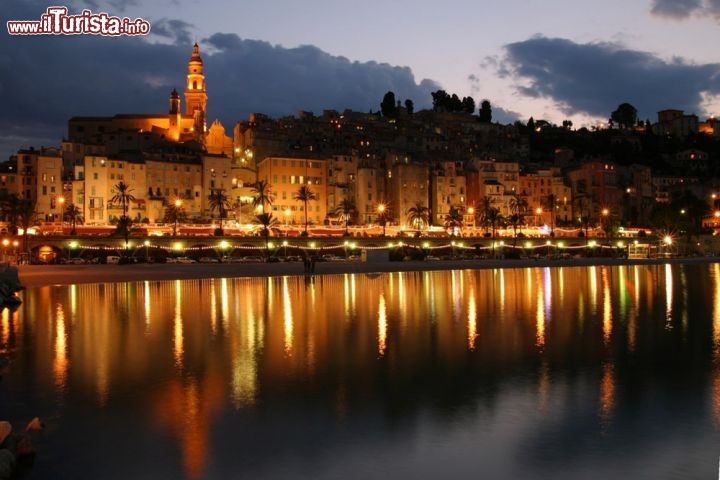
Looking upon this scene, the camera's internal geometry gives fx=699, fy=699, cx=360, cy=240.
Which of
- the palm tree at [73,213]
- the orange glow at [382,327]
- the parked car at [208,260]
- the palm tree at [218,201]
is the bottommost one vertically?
the orange glow at [382,327]

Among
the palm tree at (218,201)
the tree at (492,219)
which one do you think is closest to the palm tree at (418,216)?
the tree at (492,219)

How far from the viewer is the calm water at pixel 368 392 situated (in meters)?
10.6

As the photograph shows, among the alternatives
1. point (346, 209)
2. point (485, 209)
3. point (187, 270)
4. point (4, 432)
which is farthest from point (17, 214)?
point (4, 432)

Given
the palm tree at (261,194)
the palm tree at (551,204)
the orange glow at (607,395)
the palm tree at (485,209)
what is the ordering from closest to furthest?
1. the orange glow at (607,395)
2. the palm tree at (261,194)
3. the palm tree at (485,209)
4. the palm tree at (551,204)

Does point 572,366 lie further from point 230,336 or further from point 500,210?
point 500,210

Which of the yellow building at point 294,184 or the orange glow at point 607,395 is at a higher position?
the yellow building at point 294,184

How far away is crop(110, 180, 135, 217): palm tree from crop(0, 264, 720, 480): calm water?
209ft

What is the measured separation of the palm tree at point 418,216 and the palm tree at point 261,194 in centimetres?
2308

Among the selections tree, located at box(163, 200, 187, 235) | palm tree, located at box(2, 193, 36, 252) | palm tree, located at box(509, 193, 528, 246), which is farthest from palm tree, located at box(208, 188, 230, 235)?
palm tree, located at box(509, 193, 528, 246)

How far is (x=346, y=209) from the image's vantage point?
107812 millimetres

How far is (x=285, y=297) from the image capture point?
38000 millimetres

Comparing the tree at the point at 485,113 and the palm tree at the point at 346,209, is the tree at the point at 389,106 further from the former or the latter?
the palm tree at the point at 346,209

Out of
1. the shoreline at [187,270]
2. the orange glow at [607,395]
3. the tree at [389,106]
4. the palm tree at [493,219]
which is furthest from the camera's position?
→ the tree at [389,106]

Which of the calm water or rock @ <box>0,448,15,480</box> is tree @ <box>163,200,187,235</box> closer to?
the calm water
